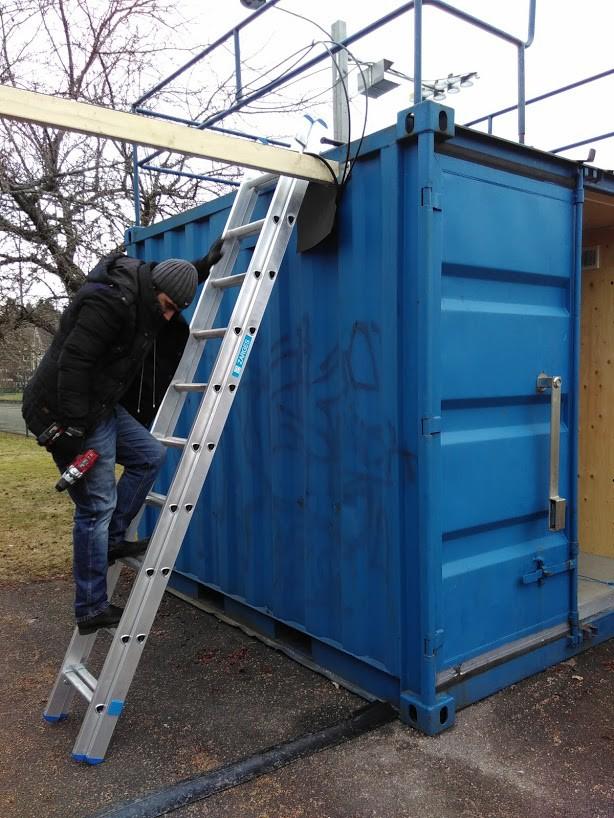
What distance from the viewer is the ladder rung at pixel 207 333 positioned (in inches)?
129

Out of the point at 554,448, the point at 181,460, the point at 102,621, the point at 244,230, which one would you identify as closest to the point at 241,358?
the point at 181,460

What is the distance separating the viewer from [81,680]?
303cm

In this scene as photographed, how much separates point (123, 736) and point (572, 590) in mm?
2512

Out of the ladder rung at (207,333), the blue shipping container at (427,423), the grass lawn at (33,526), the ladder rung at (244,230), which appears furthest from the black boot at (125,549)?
the grass lawn at (33,526)

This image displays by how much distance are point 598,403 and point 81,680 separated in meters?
3.93

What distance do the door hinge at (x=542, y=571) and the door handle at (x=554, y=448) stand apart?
21cm

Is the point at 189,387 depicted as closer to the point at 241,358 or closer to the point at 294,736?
the point at 241,358

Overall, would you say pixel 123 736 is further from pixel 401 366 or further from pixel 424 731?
pixel 401 366

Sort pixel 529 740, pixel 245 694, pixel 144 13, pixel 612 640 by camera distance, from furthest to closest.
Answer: pixel 144 13
pixel 612 640
pixel 245 694
pixel 529 740

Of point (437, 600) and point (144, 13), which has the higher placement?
point (144, 13)

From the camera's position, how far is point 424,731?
9.87 feet

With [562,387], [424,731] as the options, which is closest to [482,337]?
[562,387]

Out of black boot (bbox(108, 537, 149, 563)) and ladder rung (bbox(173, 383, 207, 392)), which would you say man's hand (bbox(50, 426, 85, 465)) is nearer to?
black boot (bbox(108, 537, 149, 563))

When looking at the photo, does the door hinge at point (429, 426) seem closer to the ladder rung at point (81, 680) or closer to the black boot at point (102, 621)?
the black boot at point (102, 621)
